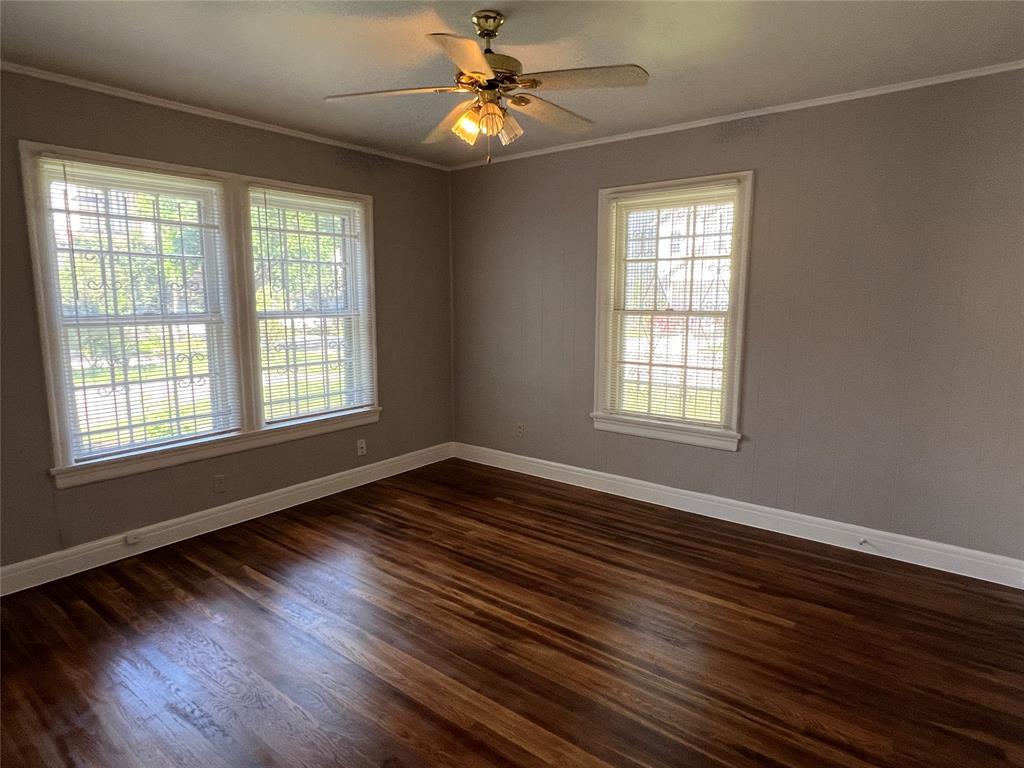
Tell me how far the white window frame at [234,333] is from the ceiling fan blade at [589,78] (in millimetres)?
2281

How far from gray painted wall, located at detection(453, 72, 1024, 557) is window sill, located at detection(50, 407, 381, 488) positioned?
6.71 ft

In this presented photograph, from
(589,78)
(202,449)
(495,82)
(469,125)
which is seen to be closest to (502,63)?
(495,82)

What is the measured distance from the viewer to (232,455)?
3.72 meters

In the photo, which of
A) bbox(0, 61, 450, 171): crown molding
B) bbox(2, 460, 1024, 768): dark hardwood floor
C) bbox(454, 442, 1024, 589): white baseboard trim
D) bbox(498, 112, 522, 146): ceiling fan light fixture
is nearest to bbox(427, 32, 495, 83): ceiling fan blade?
bbox(498, 112, 522, 146): ceiling fan light fixture

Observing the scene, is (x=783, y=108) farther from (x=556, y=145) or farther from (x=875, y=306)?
(x=556, y=145)

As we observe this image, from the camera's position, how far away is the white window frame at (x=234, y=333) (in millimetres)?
2817

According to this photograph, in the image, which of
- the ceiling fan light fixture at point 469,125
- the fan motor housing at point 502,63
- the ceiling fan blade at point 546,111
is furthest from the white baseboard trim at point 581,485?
the fan motor housing at point 502,63

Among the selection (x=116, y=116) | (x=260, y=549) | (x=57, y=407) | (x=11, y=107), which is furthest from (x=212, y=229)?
(x=260, y=549)

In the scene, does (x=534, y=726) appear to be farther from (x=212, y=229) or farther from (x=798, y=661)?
(x=212, y=229)

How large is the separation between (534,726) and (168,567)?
2300mm

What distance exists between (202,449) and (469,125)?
8.45ft

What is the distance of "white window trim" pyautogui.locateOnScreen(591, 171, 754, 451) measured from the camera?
Result: 139 inches

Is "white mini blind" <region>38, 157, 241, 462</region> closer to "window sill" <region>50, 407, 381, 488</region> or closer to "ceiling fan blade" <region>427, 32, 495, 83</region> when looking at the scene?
"window sill" <region>50, 407, 381, 488</region>

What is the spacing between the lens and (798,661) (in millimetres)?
2338
